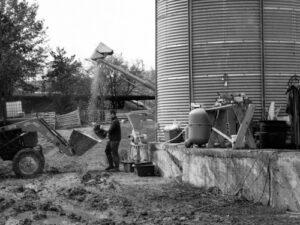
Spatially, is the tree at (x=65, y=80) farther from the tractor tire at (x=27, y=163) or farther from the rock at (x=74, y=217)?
the rock at (x=74, y=217)

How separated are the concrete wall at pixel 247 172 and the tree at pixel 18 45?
25539 mm

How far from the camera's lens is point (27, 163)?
1559 centimetres

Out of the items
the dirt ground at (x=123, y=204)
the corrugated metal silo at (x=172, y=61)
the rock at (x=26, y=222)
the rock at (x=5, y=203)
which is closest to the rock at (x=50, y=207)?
the dirt ground at (x=123, y=204)

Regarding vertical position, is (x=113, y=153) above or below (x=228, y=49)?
below

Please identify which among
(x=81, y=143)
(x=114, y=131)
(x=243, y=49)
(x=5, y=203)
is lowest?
(x=5, y=203)

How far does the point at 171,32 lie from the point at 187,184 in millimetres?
4473

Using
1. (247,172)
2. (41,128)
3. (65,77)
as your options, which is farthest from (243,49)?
(65,77)

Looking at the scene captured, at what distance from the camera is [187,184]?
1227cm

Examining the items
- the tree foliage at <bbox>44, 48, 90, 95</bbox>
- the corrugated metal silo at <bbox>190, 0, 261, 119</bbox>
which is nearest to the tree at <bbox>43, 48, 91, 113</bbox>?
the tree foliage at <bbox>44, 48, 90, 95</bbox>

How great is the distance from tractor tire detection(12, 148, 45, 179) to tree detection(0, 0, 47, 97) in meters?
21.1

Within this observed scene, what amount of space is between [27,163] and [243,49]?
271 inches

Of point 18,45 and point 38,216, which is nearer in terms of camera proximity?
point 38,216

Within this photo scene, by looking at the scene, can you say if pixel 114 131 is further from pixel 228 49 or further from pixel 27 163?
pixel 228 49

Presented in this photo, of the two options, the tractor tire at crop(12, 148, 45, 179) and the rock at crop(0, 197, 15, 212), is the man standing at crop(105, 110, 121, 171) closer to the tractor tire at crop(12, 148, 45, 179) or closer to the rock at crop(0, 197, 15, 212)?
the tractor tire at crop(12, 148, 45, 179)
